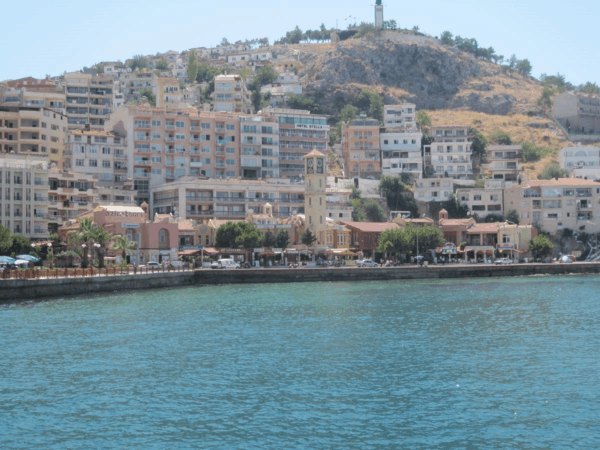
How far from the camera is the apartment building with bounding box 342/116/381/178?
5812 inches

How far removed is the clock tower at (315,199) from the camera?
112 meters

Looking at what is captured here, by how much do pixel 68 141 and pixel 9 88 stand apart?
30.5 meters

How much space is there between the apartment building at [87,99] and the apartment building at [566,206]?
80125 millimetres

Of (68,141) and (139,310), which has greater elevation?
(68,141)

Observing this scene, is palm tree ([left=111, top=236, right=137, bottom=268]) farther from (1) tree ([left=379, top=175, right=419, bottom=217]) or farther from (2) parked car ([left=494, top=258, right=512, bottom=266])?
(1) tree ([left=379, top=175, right=419, bottom=217])

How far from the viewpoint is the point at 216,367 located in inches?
1576

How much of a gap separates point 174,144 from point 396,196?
37471 mm

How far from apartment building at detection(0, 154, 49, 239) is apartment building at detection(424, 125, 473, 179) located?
7321 cm

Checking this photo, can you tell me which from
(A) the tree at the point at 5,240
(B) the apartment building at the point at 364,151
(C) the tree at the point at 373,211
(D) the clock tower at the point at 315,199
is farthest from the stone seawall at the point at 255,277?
(B) the apartment building at the point at 364,151

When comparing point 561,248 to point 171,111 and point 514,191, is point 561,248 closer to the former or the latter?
point 514,191

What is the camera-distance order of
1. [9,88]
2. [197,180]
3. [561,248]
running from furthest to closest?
[9,88], [561,248], [197,180]

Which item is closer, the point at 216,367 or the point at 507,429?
the point at 507,429

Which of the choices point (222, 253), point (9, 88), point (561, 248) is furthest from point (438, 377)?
point (9, 88)

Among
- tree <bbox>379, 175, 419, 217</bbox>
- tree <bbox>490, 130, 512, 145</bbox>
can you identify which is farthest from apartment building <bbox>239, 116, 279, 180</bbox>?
tree <bbox>490, 130, 512, 145</bbox>
